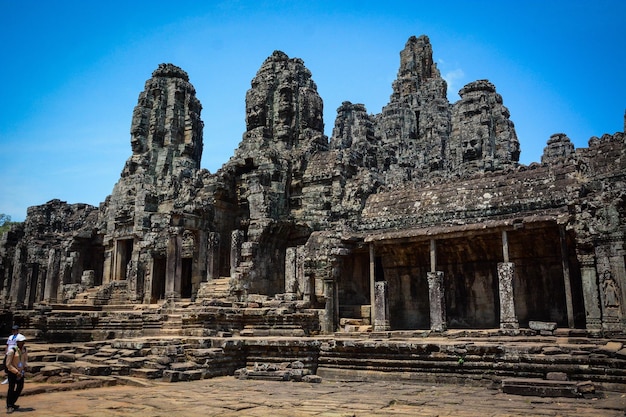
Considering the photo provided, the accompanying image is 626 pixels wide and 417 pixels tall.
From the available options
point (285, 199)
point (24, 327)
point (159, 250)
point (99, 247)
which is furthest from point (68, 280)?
point (285, 199)

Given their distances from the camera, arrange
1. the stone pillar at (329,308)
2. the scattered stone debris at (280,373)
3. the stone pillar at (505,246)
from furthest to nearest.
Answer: the stone pillar at (329,308) → the stone pillar at (505,246) → the scattered stone debris at (280,373)

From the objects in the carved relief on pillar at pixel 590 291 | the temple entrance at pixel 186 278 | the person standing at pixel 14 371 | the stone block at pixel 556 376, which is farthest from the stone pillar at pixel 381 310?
the temple entrance at pixel 186 278

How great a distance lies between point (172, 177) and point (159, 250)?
19.6 feet

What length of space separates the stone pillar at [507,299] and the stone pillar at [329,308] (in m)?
5.85

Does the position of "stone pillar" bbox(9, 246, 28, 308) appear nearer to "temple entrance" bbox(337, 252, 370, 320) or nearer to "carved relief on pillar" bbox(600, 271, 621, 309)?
"temple entrance" bbox(337, 252, 370, 320)

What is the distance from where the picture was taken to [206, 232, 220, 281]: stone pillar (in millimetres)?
26409

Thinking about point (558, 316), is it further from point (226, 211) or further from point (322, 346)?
point (226, 211)

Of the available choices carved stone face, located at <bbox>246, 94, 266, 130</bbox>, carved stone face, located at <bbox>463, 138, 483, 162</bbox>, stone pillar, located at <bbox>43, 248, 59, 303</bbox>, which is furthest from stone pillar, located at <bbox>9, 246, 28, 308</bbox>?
carved stone face, located at <bbox>463, 138, 483, 162</bbox>

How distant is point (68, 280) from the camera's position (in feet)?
115

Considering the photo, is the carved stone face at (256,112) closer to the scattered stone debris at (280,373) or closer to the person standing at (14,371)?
the scattered stone debris at (280,373)

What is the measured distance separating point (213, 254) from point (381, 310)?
11.2 meters

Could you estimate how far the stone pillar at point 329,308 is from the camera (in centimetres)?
1884

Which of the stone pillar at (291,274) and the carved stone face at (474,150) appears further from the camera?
the carved stone face at (474,150)

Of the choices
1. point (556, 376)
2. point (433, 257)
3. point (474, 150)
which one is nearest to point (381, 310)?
point (433, 257)
